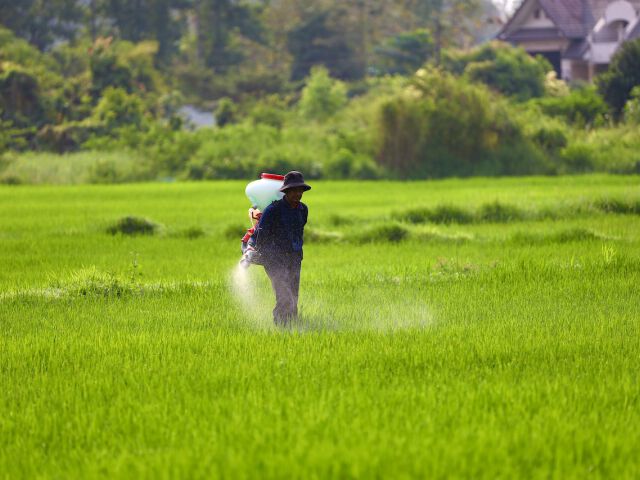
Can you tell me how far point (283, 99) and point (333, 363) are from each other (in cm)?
4003

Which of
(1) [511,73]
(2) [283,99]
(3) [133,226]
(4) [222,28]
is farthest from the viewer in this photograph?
(4) [222,28]

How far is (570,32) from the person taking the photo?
46.5 meters

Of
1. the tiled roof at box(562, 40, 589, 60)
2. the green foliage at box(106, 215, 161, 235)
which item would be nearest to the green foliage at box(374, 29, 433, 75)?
the tiled roof at box(562, 40, 589, 60)

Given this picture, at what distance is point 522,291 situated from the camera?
9.44 meters

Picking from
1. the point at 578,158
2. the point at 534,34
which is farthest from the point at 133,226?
the point at 534,34

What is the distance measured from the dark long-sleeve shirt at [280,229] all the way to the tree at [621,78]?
25741 mm

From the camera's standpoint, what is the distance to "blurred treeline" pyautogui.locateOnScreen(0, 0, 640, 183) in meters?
27.3

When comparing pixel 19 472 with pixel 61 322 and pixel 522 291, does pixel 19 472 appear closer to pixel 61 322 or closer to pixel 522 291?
pixel 61 322

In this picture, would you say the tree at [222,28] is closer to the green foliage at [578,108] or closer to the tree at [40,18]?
the tree at [40,18]

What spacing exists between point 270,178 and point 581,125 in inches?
972

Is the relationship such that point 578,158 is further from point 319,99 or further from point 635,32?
point 635,32

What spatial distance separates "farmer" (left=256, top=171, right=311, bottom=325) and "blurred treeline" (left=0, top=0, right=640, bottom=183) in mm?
19665

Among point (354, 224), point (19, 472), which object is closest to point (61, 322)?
point (19, 472)

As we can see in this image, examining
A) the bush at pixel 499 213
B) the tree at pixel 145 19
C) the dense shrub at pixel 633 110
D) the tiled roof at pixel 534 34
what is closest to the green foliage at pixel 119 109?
the tree at pixel 145 19
